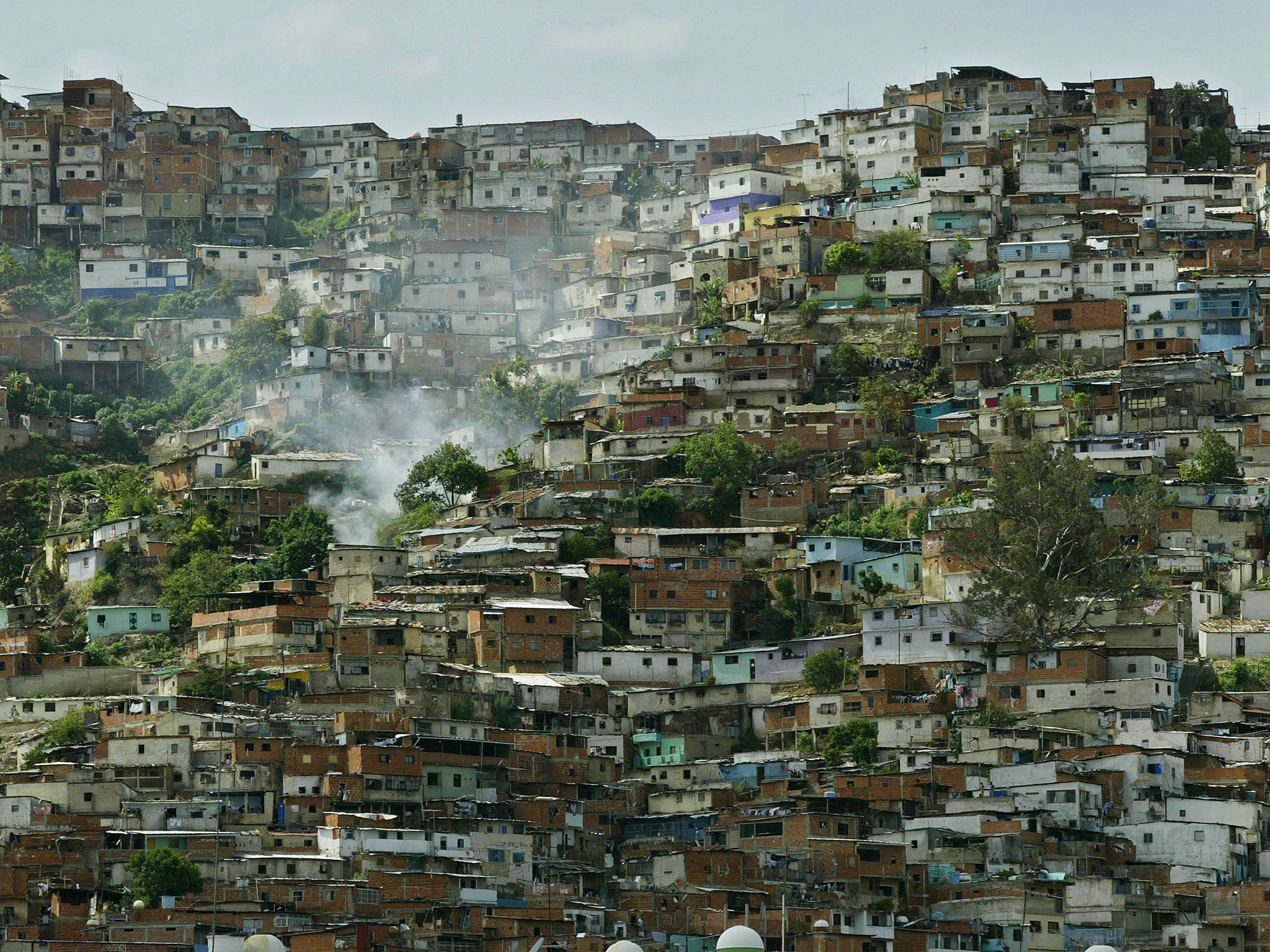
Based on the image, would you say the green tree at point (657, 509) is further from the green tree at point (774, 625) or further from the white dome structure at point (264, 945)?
the white dome structure at point (264, 945)

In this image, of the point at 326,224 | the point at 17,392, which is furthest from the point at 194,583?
the point at 326,224

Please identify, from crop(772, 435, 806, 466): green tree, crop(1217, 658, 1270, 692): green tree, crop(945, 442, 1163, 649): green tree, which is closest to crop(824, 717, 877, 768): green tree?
crop(945, 442, 1163, 649): green tree

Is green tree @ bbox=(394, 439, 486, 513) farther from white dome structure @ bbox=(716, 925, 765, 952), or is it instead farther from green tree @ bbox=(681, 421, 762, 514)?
white dome structure @ bbox=(716, 925, 765, 952)

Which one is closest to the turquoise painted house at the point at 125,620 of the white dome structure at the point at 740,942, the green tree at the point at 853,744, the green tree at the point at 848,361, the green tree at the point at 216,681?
the green tree at the point at 216,681

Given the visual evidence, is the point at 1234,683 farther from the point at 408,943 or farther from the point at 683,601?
the point at 408,943

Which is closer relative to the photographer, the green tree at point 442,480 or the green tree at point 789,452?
the green tree at point 789,452

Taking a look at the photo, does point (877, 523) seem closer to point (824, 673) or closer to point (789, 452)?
point (789, 452)
